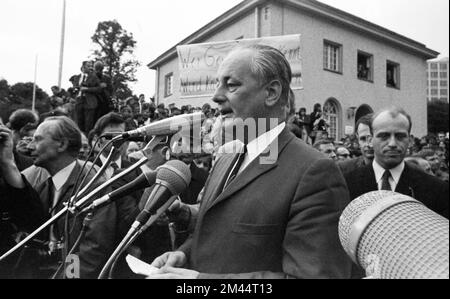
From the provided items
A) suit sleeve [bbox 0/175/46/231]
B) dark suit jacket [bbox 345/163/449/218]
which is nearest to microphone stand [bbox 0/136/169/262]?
suit sleeve [bbox 0/175/46/231]

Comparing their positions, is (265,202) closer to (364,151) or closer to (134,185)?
(134,185)

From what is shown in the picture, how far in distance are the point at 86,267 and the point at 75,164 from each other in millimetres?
739

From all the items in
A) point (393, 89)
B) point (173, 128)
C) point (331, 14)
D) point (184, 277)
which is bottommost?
point (184, 277)

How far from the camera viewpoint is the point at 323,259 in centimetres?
143

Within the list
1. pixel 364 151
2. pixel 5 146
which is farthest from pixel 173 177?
pixel 364 151

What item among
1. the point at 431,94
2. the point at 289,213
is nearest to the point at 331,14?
the point at 289,213

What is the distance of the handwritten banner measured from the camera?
8852 millimetres

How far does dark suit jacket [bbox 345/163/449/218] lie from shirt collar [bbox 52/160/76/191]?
6.49 feet

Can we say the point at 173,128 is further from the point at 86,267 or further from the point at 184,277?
the point at 86,267

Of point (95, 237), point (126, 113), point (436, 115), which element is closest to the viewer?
point (95, 237)

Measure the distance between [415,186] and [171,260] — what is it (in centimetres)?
198

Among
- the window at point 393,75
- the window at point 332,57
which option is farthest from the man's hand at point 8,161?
the window at point 393,75

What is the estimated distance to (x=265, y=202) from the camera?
1624mm

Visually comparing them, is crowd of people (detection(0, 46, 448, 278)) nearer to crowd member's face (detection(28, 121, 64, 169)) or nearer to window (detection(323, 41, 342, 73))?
crowd member's face (detection(28, 121, 64, 169))
